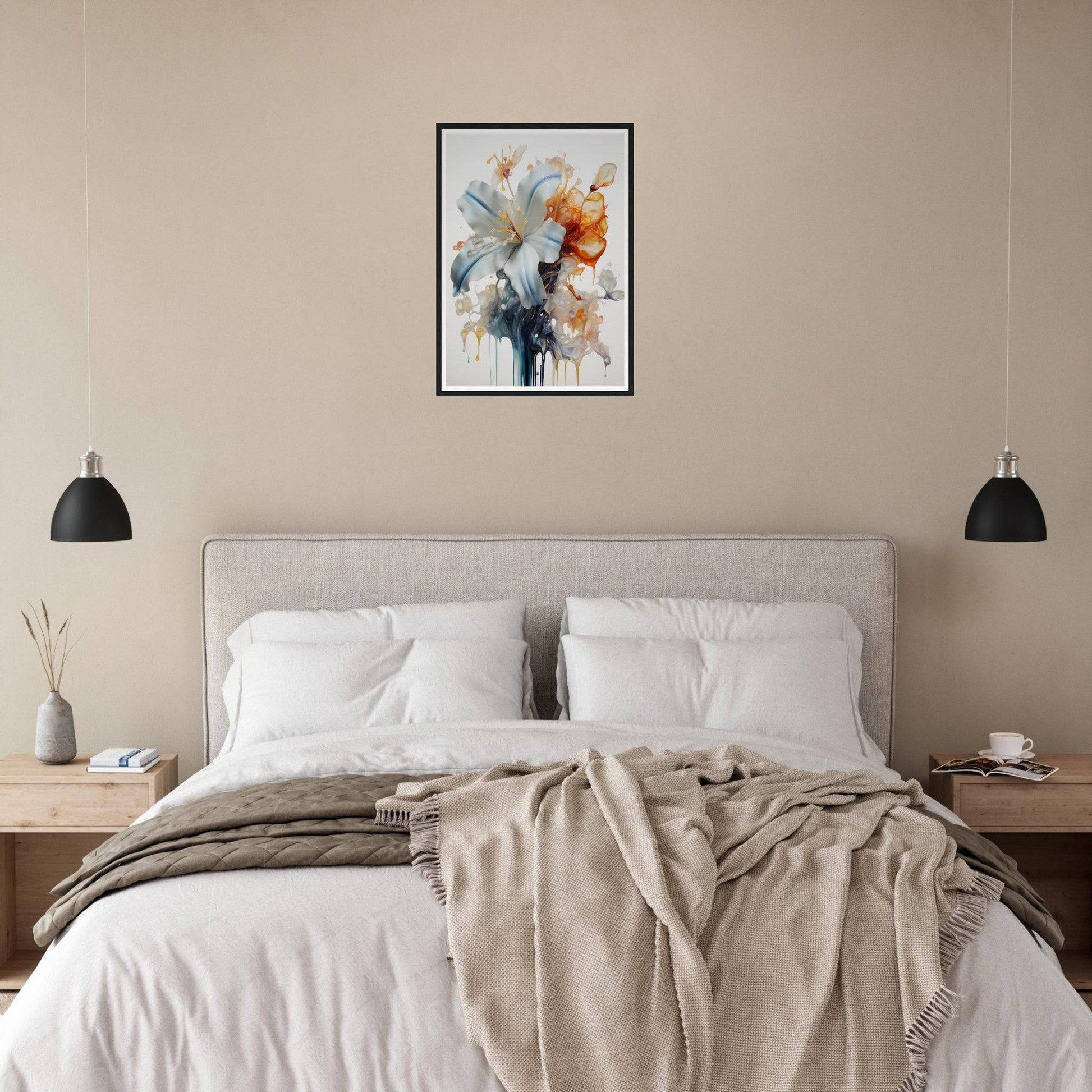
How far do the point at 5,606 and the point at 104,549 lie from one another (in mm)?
383

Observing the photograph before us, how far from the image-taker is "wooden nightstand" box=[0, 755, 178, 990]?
3061 mm

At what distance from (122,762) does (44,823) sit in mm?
265

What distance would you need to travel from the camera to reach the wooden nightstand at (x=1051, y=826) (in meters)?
3.11

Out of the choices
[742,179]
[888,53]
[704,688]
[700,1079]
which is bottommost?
[700,1079]

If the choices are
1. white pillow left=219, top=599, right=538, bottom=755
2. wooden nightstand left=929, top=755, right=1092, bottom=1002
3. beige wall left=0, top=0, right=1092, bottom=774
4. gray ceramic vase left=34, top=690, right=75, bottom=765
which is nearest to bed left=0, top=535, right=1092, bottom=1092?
wooden nightstand left=929, top=755, right=1092, bottom=1002

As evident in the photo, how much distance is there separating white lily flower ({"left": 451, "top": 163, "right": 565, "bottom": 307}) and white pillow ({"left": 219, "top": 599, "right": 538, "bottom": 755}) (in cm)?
109

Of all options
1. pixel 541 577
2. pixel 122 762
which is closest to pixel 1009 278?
pixel 541 577

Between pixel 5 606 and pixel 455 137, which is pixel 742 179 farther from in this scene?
pixel 5 606

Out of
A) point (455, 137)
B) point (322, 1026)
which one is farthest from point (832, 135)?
point (322, 1026)

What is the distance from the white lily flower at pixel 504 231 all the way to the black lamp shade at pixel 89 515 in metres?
1.30

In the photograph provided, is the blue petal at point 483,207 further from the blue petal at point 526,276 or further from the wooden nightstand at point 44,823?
the wooden nightstand at point 44,823

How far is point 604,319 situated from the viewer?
352cm

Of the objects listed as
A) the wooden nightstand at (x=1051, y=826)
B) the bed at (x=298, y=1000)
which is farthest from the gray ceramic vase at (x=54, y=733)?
the wooden nightstand at (x=1051, y=826)

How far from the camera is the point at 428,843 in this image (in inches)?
76.8
